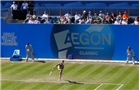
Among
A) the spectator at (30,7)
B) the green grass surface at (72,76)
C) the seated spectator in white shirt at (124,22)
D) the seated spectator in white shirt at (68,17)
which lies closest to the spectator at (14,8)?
the spectator at (30,7)

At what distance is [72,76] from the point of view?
3509 cm

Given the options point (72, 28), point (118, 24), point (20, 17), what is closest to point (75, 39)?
point (72, 28)

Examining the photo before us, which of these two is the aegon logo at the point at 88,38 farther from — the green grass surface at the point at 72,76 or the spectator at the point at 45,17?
the spectator at the point at 45,17

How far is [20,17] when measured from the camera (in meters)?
46.8

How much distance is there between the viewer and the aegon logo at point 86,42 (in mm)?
41531

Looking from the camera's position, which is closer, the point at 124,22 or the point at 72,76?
the point at 72,76

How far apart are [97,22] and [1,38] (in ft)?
30.3

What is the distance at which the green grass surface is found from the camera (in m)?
31.8

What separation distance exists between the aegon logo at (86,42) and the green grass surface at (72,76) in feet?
5.61

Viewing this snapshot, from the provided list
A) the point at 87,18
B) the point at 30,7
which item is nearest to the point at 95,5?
the point at 87,18

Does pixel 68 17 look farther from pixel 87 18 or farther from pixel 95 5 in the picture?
pixel 95 5

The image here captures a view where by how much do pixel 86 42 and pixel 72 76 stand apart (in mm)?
7487

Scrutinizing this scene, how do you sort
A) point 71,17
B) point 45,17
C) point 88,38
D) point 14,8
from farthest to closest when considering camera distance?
1. point 14,8
2. point 45,17
3. point 71,17
4. point 88,38

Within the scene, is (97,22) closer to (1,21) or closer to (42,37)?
(42,37)
